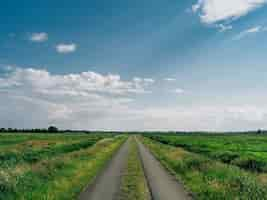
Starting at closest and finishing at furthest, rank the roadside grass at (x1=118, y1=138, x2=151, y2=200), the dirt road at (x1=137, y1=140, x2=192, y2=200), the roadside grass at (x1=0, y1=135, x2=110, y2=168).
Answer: the roadside grass at (x1=118, y1=138, x2=151, y2=200) → the dirt road at (x1=137, y1=140, x2=192, y2=200) → the roadside grass at (x1=0, y1=135, x2=110, y2=168)

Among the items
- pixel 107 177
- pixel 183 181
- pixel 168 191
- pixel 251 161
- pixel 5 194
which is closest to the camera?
pixel 5 194

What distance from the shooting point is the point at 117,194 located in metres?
11.8

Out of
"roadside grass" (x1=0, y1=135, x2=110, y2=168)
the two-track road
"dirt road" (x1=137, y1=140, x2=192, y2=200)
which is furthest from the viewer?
"roadside grass" (x1=0, y1=135, x2=110, y2=168)

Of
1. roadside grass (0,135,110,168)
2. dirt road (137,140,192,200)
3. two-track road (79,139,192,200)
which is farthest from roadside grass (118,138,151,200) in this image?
roadside grass (0,135,110,168)

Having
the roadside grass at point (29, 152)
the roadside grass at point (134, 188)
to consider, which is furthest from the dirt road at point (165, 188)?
the roadside grass at point (29, 152)

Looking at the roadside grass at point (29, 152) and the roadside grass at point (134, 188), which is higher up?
the roadside grass at point (134, 188)

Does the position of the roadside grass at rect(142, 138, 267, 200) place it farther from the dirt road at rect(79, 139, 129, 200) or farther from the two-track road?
the dirt road at rect(79, 139, 129, 200)

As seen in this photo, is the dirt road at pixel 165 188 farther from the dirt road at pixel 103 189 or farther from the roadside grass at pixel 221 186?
the dirt road at pixel 103 189

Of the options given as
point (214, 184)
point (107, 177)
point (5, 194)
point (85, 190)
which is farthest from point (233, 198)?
point (5, 194)

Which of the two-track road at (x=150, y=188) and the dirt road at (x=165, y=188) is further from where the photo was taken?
the dirt road at (x=165, y=188)

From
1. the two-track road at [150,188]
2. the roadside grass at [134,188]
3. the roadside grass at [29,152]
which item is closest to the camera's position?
the roadside grass at [134,188]

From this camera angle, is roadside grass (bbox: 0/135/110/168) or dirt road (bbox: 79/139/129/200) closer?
dirt road (bbox: 79/139/129/200)

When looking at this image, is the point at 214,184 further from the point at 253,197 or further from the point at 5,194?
the point at 5,194

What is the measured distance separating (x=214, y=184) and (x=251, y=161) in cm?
1395
